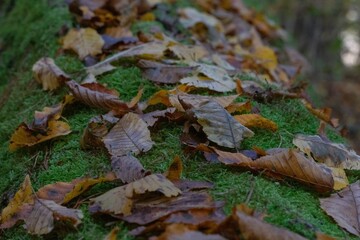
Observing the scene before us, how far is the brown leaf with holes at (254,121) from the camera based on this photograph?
2.02 meters

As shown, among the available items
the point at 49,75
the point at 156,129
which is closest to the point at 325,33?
the point at 49,75

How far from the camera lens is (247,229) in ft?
4.27

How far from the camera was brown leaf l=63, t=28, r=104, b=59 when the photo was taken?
280 cm

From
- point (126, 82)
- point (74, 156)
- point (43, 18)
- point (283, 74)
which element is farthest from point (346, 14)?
point (74, 156)

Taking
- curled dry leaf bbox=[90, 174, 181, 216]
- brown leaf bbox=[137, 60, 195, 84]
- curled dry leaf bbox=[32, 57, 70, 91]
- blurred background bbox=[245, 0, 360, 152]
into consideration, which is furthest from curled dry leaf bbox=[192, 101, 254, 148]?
blurred background bbox=[245, 0, 360, 152]

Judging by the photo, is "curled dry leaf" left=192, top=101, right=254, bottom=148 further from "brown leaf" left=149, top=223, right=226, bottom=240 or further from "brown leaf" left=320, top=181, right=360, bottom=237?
"brown leaf" left=149, top=223, right=226, bottom=240

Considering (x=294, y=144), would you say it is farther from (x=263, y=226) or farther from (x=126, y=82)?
(x=126, y=82)

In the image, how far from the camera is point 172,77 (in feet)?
7.91

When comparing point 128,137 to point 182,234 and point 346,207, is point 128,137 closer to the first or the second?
point 182,234

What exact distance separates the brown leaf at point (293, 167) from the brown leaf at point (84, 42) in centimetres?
137

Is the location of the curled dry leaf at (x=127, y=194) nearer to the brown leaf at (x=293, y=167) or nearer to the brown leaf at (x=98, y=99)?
the brown leaf at (x=293, y=167)

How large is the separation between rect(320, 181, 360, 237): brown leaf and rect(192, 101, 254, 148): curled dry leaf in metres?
0.40

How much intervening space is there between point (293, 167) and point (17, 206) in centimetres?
101

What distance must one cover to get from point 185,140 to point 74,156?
46 cm
